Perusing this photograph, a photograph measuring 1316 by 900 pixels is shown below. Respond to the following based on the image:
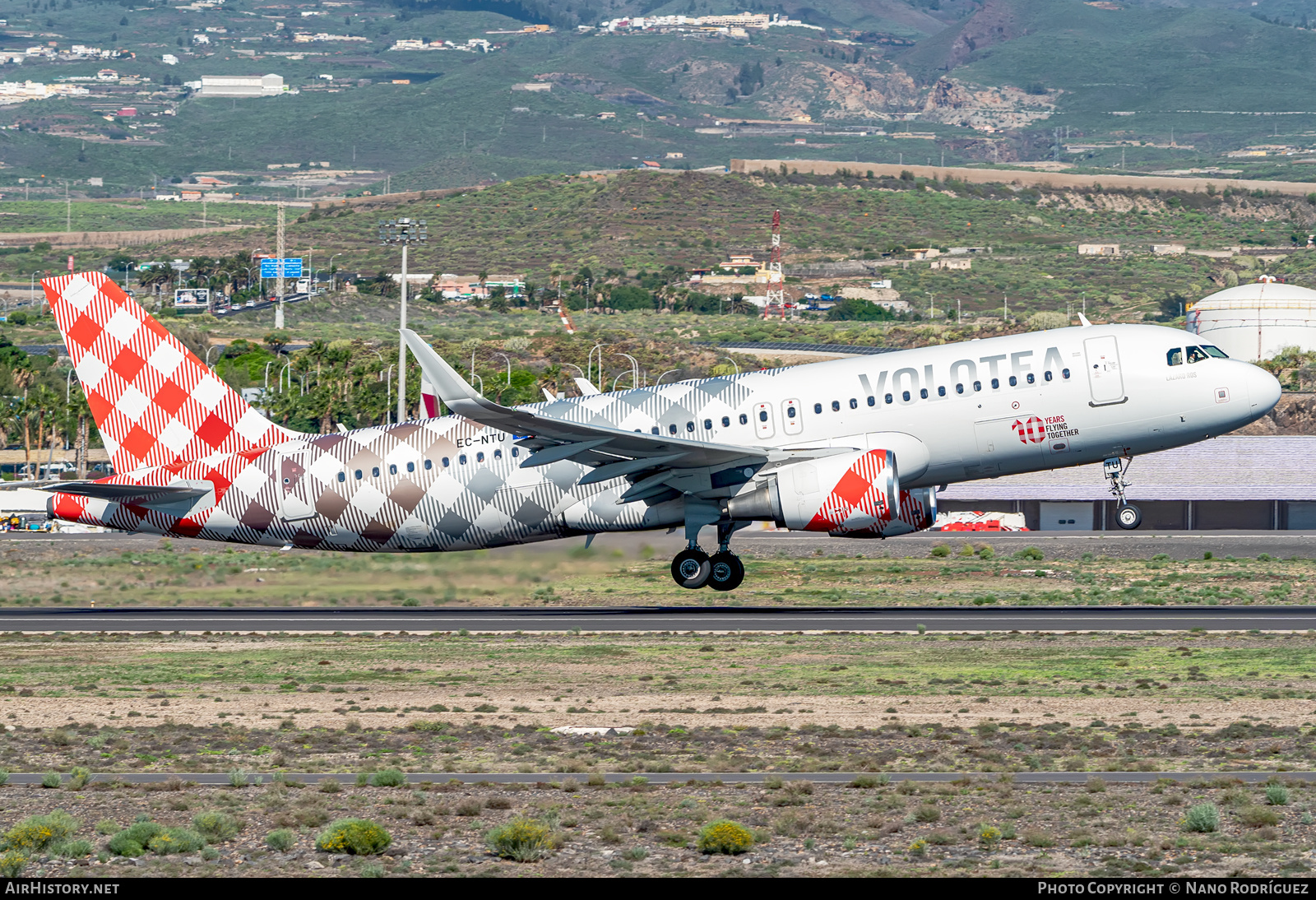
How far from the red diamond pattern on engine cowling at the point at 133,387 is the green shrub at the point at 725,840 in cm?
2603

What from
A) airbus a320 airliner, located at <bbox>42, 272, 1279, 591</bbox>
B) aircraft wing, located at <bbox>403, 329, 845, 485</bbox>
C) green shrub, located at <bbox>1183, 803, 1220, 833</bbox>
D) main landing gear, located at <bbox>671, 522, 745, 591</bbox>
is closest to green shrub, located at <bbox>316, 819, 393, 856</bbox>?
green shrub, located at <bbox>1183, 803, 1220, 833</bbox>

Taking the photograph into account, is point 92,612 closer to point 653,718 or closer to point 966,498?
point 653,718

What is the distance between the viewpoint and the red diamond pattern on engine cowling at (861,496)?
38594mm

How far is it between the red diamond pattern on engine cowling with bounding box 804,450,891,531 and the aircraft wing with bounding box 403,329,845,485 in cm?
98

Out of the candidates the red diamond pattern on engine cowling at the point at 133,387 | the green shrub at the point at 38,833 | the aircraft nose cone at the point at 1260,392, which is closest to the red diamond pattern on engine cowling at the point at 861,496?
the aircraft nose cone at the point at 1260,392

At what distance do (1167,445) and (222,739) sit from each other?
23.6 m

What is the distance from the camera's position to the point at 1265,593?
52.2 m

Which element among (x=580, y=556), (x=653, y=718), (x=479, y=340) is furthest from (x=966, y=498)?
(x=479, y=340)

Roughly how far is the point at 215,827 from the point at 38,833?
2089 millimetres

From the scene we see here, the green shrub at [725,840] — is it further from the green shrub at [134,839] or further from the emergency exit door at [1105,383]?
the emergency exit door at [1105,383]

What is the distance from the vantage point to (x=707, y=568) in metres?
41.8

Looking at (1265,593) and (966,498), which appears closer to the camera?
(1265,593)

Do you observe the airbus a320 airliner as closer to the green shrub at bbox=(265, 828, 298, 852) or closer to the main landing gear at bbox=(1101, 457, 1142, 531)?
the main landing gear at bbox=(1101, 457, 1142, 531)

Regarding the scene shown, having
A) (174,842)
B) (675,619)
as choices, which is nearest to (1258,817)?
(174,842)
